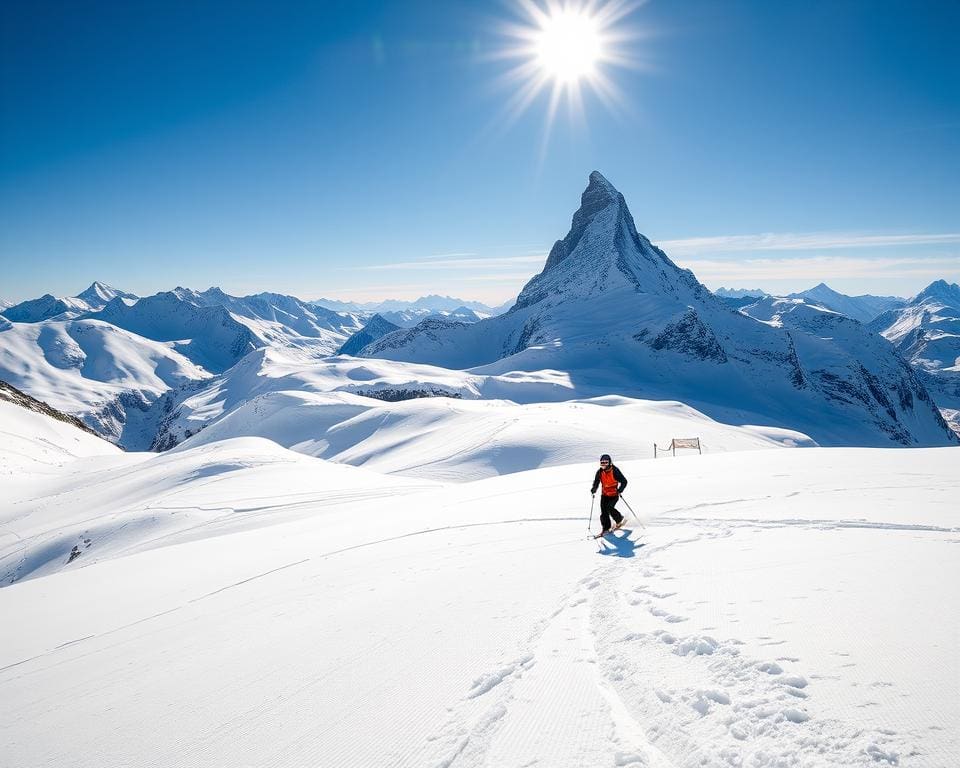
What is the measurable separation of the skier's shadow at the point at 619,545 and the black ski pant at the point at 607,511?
0.28 metres

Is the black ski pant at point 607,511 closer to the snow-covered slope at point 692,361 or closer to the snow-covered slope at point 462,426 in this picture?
the snow-covered slope at point 462,426

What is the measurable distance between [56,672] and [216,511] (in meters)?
12.5

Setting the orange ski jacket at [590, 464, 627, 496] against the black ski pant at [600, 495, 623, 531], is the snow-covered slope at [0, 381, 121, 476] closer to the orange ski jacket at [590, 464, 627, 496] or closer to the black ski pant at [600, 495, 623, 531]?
the orange ski jacket at [590, 464, 627, 496]

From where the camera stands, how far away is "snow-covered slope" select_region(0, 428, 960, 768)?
12.4ft

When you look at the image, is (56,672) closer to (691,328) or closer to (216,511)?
(216,511)

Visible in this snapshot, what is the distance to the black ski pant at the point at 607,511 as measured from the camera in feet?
32.2

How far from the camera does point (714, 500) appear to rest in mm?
11312

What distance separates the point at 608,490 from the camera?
33.4 ft

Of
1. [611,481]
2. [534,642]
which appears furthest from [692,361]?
[534,642]

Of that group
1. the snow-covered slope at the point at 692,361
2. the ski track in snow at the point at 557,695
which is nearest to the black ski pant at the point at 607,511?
the ski track in snow at the point at 557,695

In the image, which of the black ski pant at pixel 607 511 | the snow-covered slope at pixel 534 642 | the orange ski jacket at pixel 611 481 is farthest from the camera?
the orange ski jacket at pixel 611 481

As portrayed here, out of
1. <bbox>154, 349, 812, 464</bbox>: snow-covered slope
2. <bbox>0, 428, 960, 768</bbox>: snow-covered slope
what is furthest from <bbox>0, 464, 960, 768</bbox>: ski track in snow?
<bbox>154, 349, 812, 464</bbox>: snow-covered slope

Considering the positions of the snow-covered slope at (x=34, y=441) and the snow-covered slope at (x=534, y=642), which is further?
the snow-covered slope at (x=34, y=441)

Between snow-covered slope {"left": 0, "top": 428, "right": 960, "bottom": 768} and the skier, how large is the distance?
41 cm
